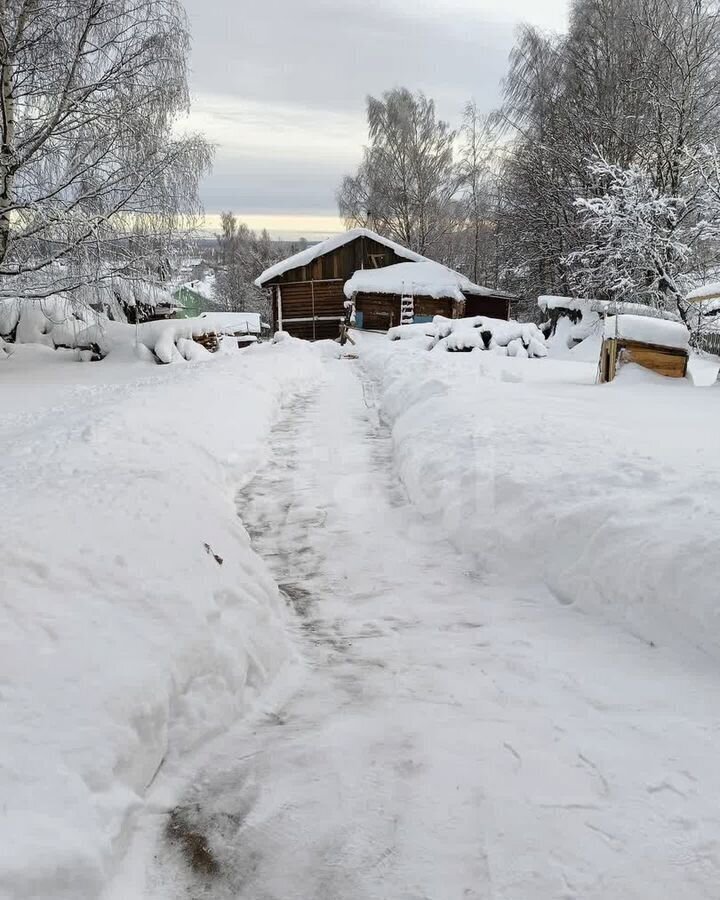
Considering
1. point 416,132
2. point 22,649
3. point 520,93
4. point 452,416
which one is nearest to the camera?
point 22,649

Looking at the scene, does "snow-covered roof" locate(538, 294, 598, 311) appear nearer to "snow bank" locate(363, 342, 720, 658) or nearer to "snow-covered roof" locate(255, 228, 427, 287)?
"snow-covered roof" locate(255, 228, 427, 287)

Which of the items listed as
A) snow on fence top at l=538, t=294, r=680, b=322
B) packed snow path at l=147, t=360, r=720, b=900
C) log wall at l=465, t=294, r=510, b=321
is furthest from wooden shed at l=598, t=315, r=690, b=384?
log wall at l=465, t=294, r=510, b=321

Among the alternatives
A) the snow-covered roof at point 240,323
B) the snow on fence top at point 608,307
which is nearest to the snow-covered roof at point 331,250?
the snow on fence top at point 608,307

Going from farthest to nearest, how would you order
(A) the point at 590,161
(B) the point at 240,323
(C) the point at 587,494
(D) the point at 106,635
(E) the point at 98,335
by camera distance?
(B) the point at 240,323 → (A) the point at 590,161 → (E) the point at 98,335 → (C) the point at 587,494 → (D) the point at 106,635

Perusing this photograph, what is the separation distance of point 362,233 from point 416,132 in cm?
1012

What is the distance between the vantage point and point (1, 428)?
7621 mm

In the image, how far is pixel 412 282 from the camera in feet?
83.7

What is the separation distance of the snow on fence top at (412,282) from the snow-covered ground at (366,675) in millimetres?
20778

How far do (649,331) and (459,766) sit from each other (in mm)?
9577

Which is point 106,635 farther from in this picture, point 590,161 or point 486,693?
point 590,161

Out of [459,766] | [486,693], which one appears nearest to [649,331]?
[486,693]

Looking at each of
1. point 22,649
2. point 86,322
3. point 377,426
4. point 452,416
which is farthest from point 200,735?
point 86,322

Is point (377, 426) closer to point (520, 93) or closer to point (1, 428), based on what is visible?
point (1, 428)

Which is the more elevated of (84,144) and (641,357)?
(84,144)
